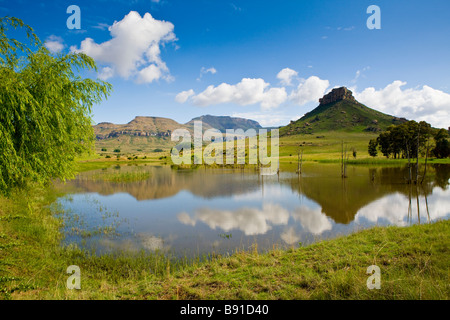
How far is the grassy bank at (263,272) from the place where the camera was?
673 centimetres

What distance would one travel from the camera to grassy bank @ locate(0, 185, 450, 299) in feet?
22.1

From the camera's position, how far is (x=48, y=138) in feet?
28.9

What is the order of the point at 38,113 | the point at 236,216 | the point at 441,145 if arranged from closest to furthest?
the point at 38,113, the point at 236,216, the point at 441,145

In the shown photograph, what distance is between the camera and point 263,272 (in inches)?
344

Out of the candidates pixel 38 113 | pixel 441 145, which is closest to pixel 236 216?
pixel 38 113

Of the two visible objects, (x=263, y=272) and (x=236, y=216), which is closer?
(x=263, y=272)

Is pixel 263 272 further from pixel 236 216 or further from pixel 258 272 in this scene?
pixel 236 216

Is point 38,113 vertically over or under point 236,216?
over

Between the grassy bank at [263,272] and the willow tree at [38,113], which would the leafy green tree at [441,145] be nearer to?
the grassy bank at [263,272]

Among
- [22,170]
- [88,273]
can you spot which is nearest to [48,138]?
[22,170]

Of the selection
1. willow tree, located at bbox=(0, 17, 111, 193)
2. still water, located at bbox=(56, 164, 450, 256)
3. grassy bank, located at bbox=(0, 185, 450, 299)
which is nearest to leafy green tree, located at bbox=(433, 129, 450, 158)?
still water, located at bbox=(56, 164, 450, 256)

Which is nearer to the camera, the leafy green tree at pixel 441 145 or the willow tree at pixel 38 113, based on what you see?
the willow tree at pixel 38 113

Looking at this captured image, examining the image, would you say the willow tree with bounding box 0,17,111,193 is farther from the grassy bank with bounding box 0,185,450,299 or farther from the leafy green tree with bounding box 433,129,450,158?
the leafy green tree with bounding box 433,129,450,158

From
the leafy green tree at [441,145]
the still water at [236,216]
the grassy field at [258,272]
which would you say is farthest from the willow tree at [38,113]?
the leafy green tree at [441,145]
